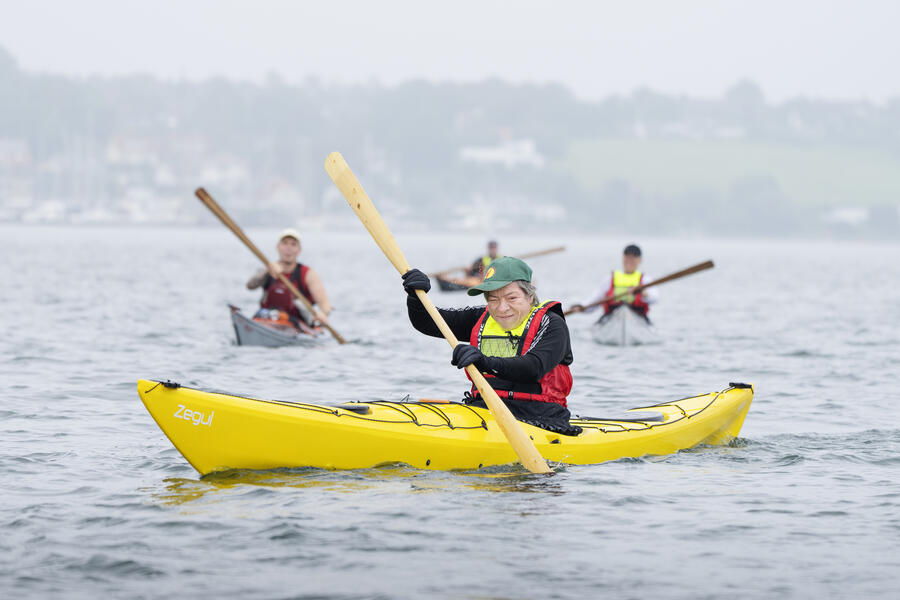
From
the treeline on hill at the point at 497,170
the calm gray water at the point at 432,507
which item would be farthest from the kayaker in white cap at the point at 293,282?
the treeline on hill at the point at 497,170

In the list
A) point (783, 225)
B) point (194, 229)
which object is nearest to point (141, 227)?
point (194, 229)

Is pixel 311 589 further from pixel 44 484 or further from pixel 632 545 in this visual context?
pixel 44 484

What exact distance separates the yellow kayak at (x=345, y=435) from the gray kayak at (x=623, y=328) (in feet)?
28.3

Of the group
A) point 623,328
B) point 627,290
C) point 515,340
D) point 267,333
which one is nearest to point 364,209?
point 515,340

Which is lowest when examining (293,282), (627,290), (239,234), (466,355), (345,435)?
(345,435)

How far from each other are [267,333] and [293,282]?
82 cm

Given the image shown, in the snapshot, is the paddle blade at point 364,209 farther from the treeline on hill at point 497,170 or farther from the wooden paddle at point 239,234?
the treeline on hill at point 497,170

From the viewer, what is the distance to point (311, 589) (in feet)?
17.3

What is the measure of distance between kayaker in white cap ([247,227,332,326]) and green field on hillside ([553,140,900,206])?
480 feet

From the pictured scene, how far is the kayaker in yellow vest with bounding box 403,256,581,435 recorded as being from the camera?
7.08 metres

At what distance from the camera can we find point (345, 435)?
7.15 m

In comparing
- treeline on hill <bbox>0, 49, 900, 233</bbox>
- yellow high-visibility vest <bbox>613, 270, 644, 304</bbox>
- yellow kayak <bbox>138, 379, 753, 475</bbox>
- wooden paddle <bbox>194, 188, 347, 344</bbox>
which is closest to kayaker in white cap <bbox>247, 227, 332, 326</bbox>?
wooden paddle <bbox>194, 188, 347, 344</bbox>

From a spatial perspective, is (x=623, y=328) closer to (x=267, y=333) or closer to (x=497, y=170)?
(x=267, y=333)

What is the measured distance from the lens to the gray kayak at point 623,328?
16.6m
